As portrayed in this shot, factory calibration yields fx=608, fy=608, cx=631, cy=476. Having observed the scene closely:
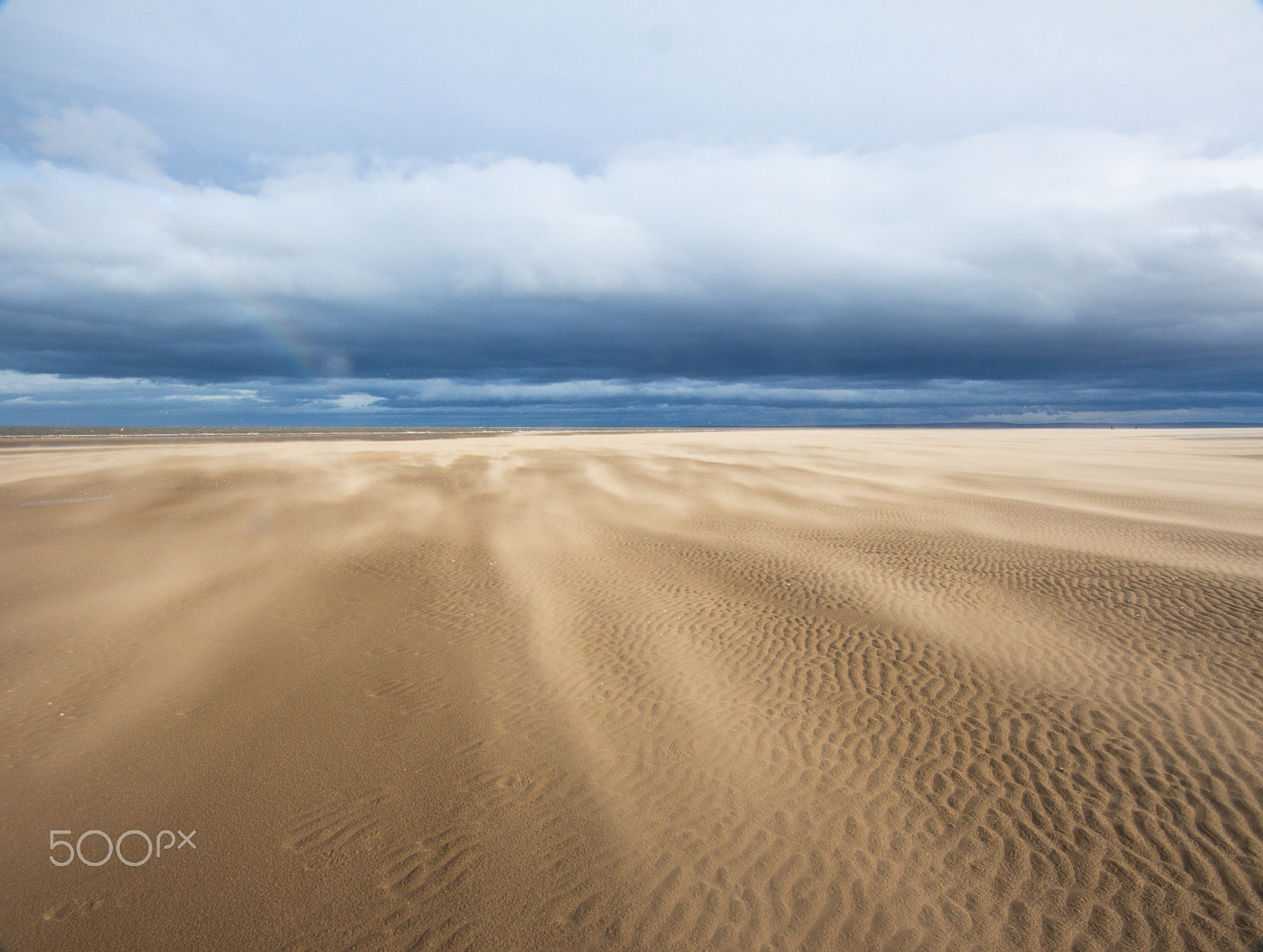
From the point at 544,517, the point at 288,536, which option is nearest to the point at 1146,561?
the point at 544,517

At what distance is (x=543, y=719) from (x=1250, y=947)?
6411 millimetres

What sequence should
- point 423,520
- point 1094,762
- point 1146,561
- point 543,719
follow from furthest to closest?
point 423,520
point 1146,561
point 543,719
point 1094,762

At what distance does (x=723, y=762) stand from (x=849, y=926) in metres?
2.15

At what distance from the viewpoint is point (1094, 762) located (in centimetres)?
660

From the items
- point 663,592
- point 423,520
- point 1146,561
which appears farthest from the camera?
point 423,520

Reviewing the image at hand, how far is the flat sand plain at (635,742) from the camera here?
4793mm

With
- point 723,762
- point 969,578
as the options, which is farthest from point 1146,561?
point 723,762

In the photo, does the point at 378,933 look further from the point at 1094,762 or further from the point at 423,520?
the point at 423,520

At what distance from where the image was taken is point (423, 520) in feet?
60.7

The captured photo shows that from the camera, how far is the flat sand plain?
15.7 feet

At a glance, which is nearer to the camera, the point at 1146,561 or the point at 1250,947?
the point at 1250,947

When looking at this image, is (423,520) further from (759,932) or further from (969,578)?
(759,932)

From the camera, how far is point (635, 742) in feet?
23.3

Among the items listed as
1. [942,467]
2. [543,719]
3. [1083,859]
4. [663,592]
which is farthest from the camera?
[942,467]
